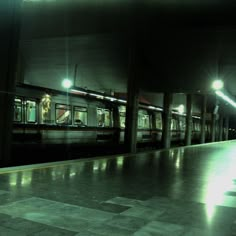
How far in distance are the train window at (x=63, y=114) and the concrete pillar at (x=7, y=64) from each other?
5523mm

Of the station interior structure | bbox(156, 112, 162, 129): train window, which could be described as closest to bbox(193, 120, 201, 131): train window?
bbox(156, 112, 162, 129): train window

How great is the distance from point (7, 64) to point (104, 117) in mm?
10028

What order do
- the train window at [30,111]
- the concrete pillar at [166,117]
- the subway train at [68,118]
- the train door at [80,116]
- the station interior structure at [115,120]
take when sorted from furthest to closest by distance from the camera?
the concrete pillar at [166,117] < the train door at [80,116] < the train window at [30,111] < the subway train at [68,118] < the station interior structure at [115,120]

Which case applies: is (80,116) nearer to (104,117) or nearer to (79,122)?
(79,122)

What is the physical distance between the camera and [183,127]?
35.0 metres

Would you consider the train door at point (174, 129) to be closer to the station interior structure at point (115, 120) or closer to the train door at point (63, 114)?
the station interior structure at point (115, 120)

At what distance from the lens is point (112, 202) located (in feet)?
20.4

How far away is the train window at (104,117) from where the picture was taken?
19.0m

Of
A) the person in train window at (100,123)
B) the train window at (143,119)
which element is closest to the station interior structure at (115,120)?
the person in train window at (100,123)

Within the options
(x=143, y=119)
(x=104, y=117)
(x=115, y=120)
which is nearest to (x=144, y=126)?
(x=143, y=119)

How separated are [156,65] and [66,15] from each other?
6941mm

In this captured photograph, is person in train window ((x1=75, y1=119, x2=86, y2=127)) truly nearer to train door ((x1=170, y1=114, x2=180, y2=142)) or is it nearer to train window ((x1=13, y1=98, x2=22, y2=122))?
train window ((x1=13, y1=98, x2=22, y2=122))

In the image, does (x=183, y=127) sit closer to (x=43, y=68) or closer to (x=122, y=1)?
(x=43, y=68)

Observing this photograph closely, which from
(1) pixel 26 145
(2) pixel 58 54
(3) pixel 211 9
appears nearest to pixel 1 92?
(1) pixel 26 145
